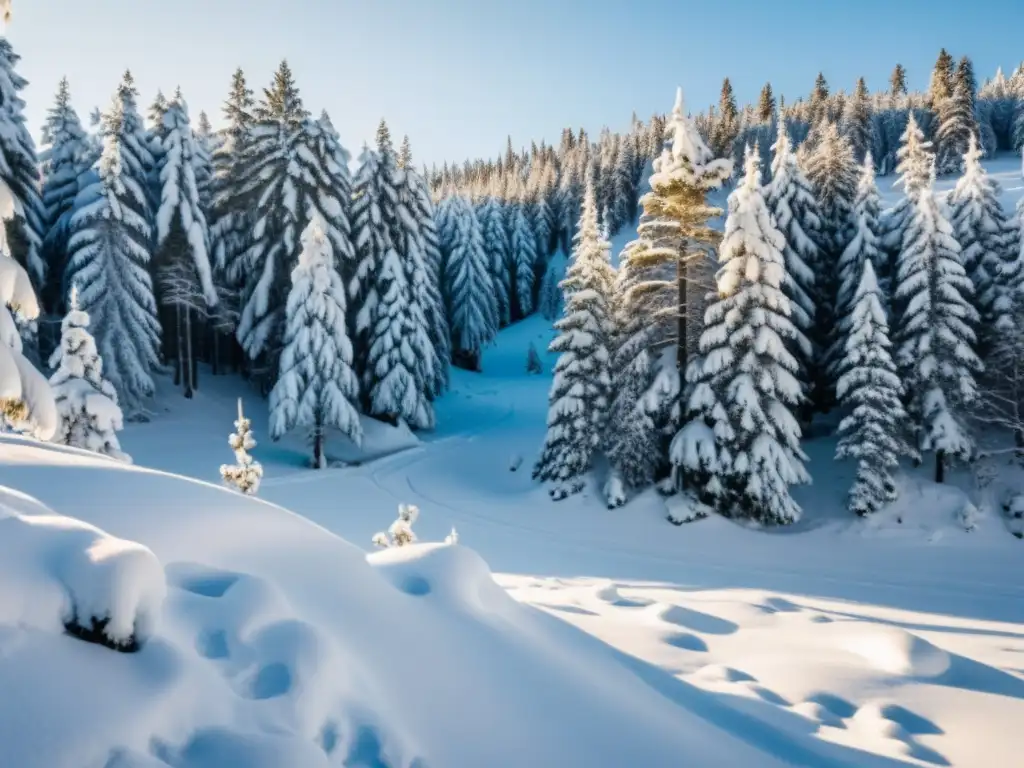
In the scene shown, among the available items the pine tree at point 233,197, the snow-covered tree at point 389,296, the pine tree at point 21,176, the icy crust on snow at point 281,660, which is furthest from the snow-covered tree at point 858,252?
the pine tree at point 21,176

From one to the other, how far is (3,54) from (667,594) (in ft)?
109

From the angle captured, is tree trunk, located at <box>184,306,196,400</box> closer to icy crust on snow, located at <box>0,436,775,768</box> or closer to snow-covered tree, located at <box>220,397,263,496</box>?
snow-covered tree, located at <box>220,397,263,496</box>

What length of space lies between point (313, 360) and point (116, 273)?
10.1 metres

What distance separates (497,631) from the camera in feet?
18.0

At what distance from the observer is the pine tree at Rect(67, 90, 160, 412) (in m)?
27.9

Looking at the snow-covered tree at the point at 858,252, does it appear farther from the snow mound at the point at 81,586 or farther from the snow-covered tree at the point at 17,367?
the snow mound at the point at 81,586

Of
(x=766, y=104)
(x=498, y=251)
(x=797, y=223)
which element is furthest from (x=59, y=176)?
(x=766, y=104)

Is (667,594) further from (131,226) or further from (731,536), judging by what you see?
(131,226)

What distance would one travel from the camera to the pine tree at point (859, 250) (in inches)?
995

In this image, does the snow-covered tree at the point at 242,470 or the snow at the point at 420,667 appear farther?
the snow-covered tree at the point at 242,470

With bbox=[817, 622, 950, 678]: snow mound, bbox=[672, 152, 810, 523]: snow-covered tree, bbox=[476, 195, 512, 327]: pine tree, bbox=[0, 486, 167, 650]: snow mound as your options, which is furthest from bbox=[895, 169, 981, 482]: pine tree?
bbox=[476, 195, 512, 327]: pine tree

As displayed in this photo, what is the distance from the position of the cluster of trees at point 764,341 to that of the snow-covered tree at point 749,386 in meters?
0.05

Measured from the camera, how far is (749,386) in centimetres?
2041

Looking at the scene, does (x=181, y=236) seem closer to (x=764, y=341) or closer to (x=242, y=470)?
(x=242, y=470)
